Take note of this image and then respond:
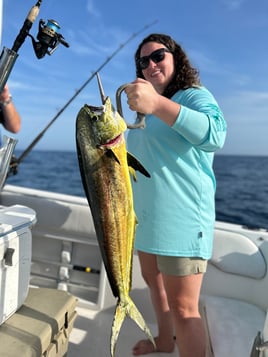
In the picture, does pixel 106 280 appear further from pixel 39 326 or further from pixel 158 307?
pixel 39 326

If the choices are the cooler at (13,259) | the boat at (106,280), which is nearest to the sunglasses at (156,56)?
the cooler at (13,259)

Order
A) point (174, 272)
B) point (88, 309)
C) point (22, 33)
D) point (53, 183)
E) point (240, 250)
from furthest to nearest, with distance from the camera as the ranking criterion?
1. point (53, 183)
2. point (88, 309)
3. point (240, 250)
4. point (22, 33)
5. point (174, 272)

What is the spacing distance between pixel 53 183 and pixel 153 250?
22.7m

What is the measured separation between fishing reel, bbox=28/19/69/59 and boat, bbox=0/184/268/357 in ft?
5.25

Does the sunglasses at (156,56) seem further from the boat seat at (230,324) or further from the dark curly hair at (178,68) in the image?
the boat seat at (230,324)

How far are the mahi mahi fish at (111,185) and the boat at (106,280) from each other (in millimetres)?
1085

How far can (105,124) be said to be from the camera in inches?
53.6

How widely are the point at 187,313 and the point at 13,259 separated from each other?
97 centimetres

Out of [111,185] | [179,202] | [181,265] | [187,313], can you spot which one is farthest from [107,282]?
[111,185]

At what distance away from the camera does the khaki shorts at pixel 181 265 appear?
1853 mm

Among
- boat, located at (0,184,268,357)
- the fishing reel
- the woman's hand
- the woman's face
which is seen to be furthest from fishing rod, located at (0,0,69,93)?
boat, located at (0,184,268,357)

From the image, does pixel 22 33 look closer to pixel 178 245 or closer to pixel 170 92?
pixel 170 92

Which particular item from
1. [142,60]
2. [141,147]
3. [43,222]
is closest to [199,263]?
[141,147]

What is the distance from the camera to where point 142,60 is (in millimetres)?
2049
